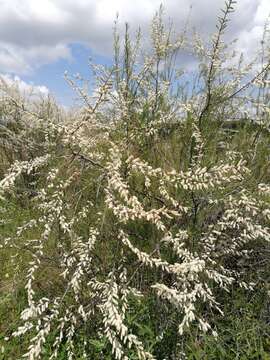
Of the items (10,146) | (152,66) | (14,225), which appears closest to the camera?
(152,66)

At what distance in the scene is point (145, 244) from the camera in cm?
325

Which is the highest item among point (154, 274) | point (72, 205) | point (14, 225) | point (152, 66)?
point (152, 66)

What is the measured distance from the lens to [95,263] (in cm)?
310

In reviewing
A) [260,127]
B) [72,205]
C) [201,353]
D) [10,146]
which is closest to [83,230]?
[72,205]

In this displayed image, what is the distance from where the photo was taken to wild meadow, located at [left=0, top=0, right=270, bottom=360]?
107 inches

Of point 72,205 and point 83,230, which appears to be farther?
point 83,230

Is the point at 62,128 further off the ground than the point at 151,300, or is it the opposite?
the point at 62,128

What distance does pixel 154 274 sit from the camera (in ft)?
9.99

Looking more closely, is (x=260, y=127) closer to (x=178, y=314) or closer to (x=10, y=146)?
(x=178, y=314)

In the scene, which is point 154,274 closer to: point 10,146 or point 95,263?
point 95,263

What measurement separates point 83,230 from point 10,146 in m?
3.40

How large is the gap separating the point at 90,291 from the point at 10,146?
12.7 feet

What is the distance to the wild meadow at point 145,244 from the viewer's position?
2719 mm

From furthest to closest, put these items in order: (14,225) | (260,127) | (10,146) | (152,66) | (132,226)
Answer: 1. (10,146)
2. (14,225)
3. (152,66)
4. (260,127)
5. (132,226)
